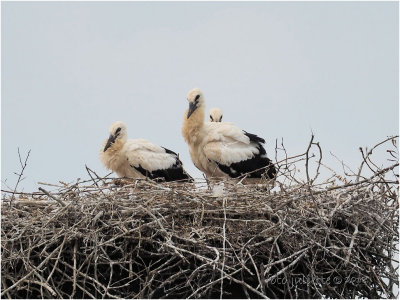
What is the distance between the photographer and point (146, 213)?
5.62 metres

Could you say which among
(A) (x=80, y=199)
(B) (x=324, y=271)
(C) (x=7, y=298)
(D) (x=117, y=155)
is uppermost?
(D) (x=117, y=155)

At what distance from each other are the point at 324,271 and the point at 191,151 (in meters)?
2.20

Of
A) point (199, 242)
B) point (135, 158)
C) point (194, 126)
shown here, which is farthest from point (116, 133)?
point (199, 242)

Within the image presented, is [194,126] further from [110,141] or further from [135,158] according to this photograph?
[110,141]

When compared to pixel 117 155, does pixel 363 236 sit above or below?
below

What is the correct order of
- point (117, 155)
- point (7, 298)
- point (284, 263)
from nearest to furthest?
1. point (7, 298)
2. point (284, 263)
3. point (117, 155)

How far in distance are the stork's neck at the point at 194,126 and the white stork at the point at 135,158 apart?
10.5 inches

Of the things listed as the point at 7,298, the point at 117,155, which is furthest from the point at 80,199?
the point at 117,155

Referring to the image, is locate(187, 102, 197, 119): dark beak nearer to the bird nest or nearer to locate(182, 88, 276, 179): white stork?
locate(182, 88, 276, 179): white stork

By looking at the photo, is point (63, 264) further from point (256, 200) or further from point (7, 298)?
point (256, 200)

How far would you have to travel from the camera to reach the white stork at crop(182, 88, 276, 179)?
24.2 ft

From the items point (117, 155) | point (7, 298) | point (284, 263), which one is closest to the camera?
point (7, 298)

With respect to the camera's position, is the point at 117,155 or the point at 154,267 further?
the point at 117,155

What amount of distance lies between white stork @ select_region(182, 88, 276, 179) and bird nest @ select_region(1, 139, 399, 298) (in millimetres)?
1486
